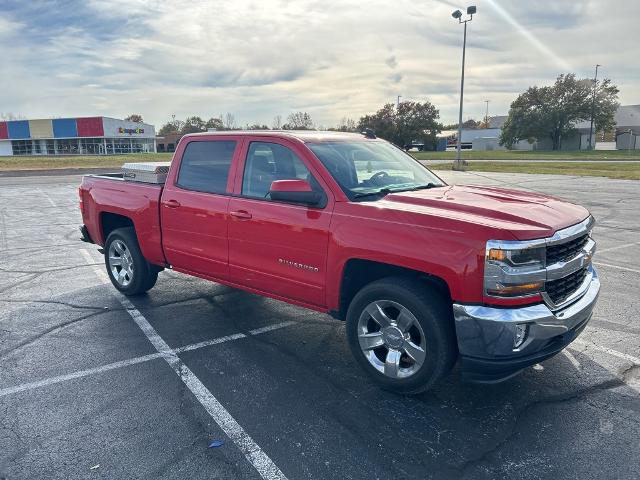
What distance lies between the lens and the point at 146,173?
5.74 metres

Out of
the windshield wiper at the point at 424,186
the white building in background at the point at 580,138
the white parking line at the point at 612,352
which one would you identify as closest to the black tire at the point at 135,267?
the windshield wiper at the point at 424,186

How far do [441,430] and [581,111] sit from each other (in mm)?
Answer: 75501

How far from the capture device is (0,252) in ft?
28.2

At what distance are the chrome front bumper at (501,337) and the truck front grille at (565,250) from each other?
33 centimetres

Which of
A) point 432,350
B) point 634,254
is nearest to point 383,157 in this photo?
point 432,350

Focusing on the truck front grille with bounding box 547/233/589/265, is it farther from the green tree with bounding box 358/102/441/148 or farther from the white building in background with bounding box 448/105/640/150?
the white building in background with bounding box 448/105/640/150

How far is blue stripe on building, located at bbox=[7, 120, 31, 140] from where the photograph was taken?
82.3m

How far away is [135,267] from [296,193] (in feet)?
9.67

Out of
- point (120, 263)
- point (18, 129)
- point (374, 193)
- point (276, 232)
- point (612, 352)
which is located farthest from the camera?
point (18, 129)

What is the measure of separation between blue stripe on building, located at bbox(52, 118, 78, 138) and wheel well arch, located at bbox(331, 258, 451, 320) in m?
88.8

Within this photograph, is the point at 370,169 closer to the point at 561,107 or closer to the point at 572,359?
the point at 572,359

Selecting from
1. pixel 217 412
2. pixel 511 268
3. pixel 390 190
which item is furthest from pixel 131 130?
pixel 511 268

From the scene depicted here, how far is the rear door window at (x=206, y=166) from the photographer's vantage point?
4844 mm

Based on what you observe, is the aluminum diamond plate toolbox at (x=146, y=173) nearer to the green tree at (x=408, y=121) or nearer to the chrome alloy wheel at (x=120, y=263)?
the chrome alloy wheel at (x=120, y=263)
